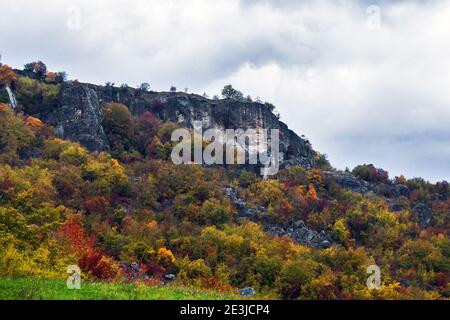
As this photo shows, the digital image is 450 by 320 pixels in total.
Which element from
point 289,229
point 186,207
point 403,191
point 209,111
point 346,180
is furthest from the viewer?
point 209,111

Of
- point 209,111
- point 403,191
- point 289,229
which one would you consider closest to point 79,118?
point 209,111

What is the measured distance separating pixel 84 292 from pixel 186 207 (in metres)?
81.2

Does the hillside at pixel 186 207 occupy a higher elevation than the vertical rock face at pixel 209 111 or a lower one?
lower

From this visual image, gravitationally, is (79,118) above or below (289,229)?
above

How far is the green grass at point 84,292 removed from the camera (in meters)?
17.7

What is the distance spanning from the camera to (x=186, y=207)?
99.7 m

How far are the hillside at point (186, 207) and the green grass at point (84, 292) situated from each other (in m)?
1.07

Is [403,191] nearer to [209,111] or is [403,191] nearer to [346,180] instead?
[346,180]

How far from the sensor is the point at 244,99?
533 ft

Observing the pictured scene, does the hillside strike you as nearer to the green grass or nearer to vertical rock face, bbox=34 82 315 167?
vertical rock face, bbox=34 82 315 167

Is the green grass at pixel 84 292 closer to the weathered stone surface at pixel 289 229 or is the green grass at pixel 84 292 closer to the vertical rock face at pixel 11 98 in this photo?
the weathered stone surface at pixel 289 229

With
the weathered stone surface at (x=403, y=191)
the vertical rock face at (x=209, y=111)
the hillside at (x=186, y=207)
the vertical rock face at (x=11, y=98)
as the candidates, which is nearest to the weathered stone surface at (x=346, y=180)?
the hillside at (x=186, y=207)

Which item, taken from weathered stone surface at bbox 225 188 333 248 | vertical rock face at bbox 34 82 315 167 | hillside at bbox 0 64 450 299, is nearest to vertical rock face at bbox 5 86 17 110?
hillside at bbox 0 64 450 299

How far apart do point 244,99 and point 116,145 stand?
43.6 metres
